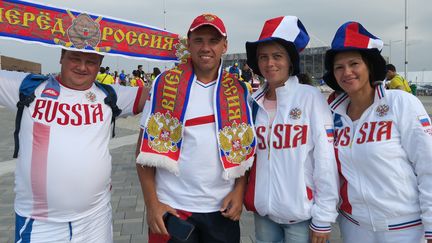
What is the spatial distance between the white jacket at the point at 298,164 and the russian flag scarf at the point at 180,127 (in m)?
0.14

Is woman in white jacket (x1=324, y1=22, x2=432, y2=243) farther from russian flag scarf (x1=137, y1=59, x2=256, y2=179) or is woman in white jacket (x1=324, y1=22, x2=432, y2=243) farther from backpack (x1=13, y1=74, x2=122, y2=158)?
backpack (x1=13, y1=74, x2=122, y2=158)

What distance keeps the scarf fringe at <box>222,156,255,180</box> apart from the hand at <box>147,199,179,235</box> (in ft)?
1.28

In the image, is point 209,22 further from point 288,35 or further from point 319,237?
point 319,237

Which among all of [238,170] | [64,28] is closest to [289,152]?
[238,170]

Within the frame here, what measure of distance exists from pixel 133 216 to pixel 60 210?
2.41 metres

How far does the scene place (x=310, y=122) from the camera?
2232mm

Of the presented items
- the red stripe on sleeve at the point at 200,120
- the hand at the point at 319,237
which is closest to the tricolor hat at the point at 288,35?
the red stripe on sleeve at the point at 200,120

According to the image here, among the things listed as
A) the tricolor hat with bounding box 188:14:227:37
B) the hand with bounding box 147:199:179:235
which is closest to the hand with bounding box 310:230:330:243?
the hand with bounding box 147:199:179:235

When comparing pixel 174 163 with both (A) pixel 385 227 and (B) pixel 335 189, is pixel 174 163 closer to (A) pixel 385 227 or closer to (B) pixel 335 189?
(B) pixel 335 189

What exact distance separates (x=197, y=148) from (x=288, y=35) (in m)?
0.89

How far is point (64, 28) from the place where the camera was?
7.96 ft

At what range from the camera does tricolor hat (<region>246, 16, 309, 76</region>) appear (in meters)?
2.29

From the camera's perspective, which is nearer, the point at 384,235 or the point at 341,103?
the point at 384,235

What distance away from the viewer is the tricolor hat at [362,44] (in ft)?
7.22
